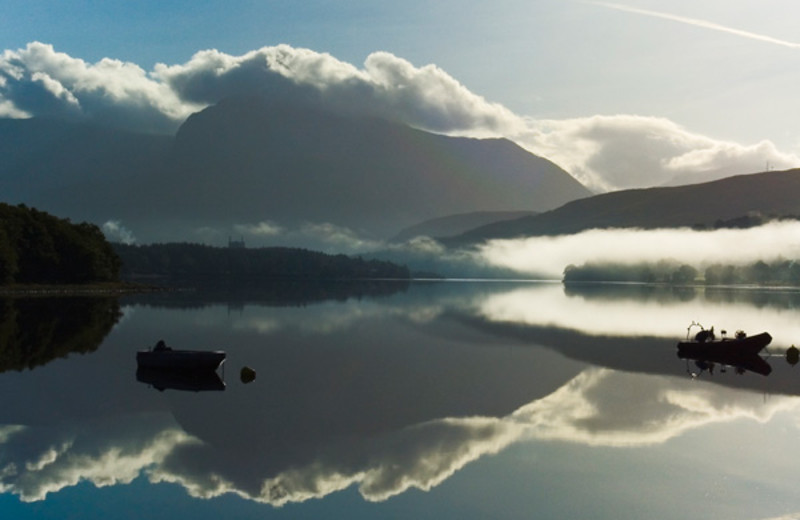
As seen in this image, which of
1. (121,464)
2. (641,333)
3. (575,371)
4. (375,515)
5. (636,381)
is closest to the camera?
(375,515)

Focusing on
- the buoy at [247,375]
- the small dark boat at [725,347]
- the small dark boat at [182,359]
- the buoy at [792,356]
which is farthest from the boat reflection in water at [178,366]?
the buoy at [792,356]

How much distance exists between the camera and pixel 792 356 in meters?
73.0

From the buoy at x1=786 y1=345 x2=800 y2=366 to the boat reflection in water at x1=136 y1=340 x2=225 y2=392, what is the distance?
155 feet

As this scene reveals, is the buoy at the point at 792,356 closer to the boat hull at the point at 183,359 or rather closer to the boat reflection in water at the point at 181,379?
the boat hull at the point at 183,359

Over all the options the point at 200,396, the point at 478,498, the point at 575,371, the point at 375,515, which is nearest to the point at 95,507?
the point at 375,515

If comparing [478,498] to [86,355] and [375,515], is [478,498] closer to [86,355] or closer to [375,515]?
[375,515]

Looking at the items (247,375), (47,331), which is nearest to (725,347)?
(247,375)

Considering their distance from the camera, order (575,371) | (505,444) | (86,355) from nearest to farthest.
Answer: (505,444) → (575,371) → (86,355)

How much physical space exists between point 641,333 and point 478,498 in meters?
76.2

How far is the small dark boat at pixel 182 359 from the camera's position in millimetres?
59688

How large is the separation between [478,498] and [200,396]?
84.9 ft

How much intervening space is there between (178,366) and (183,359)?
0.69 metres

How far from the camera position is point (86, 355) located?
7075 cm

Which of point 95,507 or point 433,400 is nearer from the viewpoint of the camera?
point 95,507
